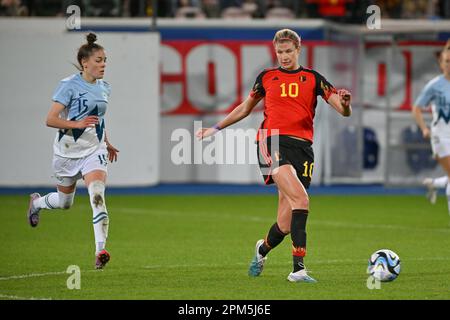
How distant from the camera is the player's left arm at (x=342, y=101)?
981 centimetres

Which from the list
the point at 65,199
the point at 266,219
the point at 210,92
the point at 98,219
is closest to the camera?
the point at 98,219

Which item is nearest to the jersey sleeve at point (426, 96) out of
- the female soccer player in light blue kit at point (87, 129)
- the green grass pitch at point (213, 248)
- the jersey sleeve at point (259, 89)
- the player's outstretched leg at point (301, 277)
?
the green grass pitch at point (213, 248)

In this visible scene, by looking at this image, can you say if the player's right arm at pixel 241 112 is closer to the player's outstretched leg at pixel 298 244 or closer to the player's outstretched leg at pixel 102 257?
the player's outstretched leg at pixel 298 244

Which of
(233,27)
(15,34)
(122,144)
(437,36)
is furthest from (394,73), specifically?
(15,34)

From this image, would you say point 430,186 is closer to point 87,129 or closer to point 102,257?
point 87,129

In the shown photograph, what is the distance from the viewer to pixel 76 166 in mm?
11359

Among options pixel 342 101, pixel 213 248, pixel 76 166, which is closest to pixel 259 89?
pixel 342 101

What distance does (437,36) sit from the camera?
79.6ft

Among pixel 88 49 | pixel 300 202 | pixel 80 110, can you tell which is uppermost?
pixel 88 49

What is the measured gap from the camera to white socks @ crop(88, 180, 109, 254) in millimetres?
10883

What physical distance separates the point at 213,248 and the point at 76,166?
2841mm

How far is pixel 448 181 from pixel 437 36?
9073 millimetres

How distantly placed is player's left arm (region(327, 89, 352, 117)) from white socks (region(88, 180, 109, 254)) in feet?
7.86
